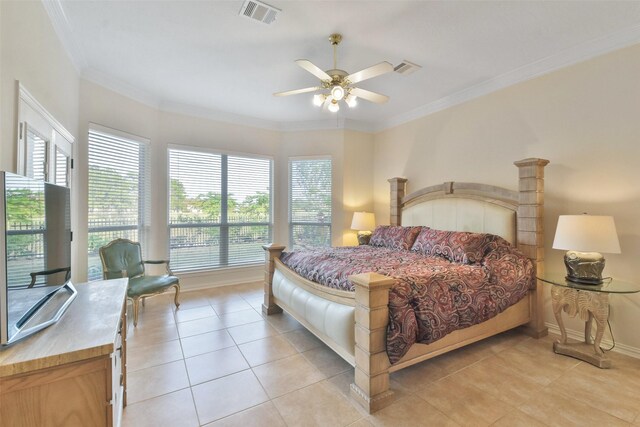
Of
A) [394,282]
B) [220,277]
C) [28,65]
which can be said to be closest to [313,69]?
[394,282]

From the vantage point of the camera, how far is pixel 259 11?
7.50ft

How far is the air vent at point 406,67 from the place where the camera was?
3098 millimetres

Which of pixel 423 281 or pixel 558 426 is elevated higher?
pixel 423 281

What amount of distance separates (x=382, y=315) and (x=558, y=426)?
1.23 m

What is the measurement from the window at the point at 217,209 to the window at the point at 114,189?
433 millimetres

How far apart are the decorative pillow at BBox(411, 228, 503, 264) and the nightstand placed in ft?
1.79

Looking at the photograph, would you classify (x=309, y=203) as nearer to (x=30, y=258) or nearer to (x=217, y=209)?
(x=217, y=209)

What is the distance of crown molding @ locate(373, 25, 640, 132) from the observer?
255cm

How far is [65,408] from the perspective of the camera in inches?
41.7

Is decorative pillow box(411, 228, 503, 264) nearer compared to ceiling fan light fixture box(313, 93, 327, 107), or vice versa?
ceiling fan light fixture box(313, 93, 327, 107)

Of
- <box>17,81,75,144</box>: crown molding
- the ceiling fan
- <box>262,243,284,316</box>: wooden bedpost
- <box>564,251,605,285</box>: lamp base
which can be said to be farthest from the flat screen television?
<box>564,251,605,285</box>: lamp base

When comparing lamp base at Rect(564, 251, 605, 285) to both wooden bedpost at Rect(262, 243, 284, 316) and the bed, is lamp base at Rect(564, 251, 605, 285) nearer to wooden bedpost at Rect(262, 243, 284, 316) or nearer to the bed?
the bed

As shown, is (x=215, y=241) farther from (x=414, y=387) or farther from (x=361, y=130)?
(x=414, y=387)

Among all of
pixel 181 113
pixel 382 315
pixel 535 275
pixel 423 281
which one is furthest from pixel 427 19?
pixel 181 113
